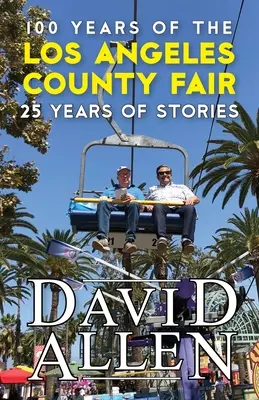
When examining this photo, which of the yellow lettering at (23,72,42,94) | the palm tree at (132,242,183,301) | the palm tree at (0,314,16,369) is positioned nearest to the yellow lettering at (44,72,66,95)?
the yellow lettering at (23,72,42,94)

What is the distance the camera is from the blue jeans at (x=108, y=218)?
786cm

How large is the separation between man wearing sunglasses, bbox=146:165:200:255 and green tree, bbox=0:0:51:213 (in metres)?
4.67

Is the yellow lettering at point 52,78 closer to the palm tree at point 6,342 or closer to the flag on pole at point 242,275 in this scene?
the flag on pole at point 242,275

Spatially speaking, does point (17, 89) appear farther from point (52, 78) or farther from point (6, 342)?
point (6, 342)

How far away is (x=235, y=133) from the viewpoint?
866 inches

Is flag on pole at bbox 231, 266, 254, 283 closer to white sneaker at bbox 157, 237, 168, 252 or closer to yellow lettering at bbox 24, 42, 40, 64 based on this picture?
white sneaker at bbox 157, 237, 168, 252

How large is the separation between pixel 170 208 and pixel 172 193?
0.72ft

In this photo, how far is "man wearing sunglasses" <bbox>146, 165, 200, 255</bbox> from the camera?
807 centimetres

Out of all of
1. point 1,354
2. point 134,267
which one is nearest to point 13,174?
point 134,267

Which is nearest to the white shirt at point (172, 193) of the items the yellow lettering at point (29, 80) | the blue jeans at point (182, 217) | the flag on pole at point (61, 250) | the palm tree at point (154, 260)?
the blue jeans at point (182, 217)

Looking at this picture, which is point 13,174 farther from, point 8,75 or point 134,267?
point 134,267

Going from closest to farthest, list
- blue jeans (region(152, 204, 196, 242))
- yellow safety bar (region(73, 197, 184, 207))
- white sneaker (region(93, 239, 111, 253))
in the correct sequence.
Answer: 1. yellow safety bar (region(73, 197, 184, 207))
2. white sneaker (region(93, 239, 111, 253))
3. blue jeans (region(152, 204, 196, 242))

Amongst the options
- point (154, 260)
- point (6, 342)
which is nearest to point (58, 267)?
point (154, 260)

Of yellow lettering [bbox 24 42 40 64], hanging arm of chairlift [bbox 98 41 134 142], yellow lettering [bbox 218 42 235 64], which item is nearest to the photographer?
hanging arm of chairlift [bbox 98 41 134 142]
